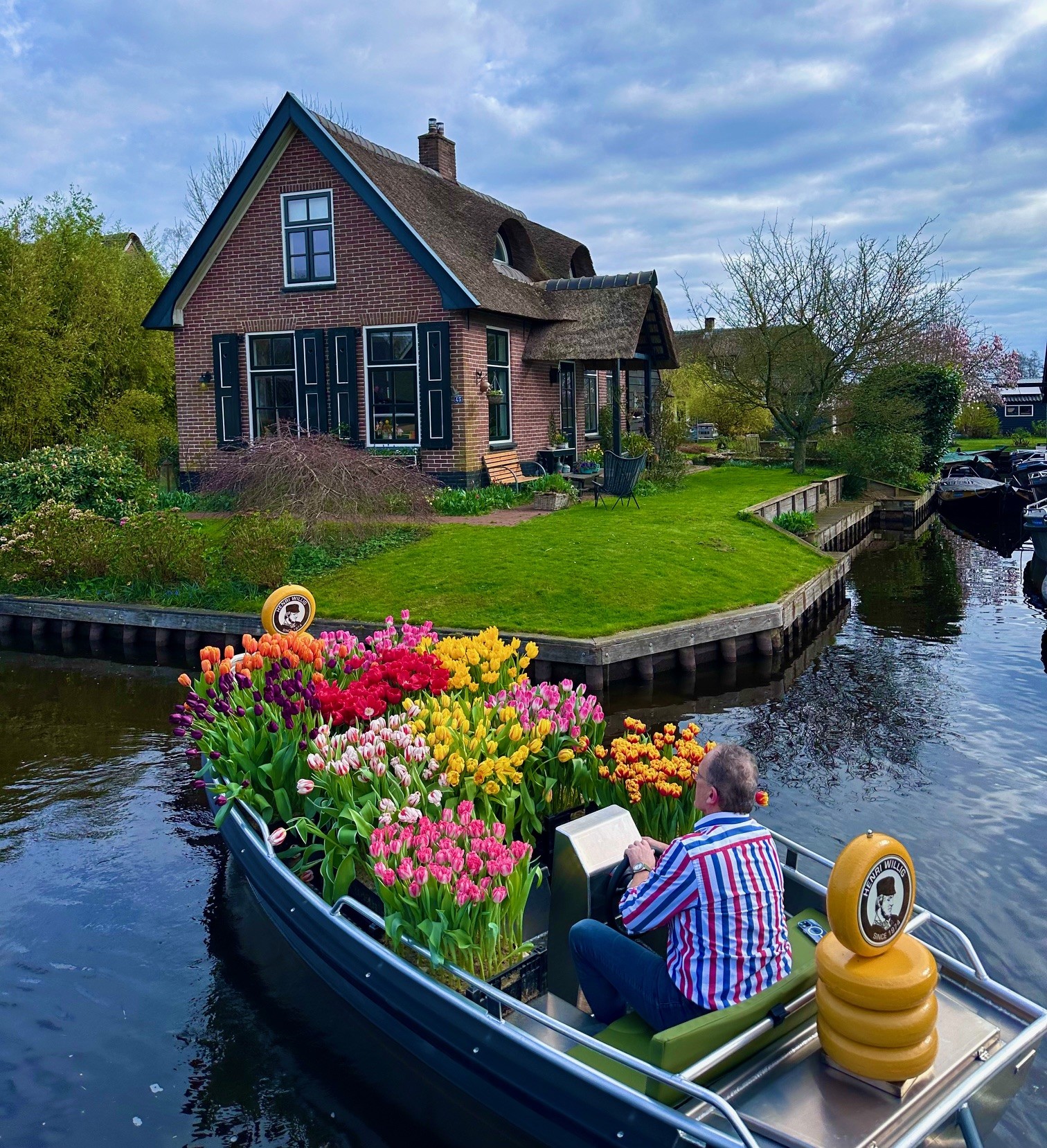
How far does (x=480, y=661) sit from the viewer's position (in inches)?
264

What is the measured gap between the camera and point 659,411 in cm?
2759

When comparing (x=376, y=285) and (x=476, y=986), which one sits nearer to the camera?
(x=476, y=986)

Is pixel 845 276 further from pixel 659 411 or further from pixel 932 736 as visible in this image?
pixel 932 736

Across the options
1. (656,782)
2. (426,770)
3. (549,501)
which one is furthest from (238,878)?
(549,501)

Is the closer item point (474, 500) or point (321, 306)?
point (474, 500)

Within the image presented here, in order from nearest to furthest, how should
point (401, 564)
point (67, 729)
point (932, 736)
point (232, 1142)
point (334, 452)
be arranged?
point (232, 1142)
point (932, 736)
point (67, 729)
point (401, 564)
point (334, 452)

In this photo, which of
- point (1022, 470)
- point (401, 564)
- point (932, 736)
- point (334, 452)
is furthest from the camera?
point (1022, 470)

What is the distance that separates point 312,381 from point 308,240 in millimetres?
2821

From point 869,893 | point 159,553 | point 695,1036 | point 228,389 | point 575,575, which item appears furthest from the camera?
point 228,389

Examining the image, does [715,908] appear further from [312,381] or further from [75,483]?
[312,381]

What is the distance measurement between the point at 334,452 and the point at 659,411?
1341 centimetres

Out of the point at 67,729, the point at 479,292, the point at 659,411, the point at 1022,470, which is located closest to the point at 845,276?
the point at 659,411

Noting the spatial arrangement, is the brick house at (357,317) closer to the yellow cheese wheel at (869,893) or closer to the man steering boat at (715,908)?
the man steering boat at (715,908)

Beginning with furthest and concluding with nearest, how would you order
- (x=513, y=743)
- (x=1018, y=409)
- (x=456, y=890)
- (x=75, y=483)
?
(x=1018, y=409) < (x=75, y=483) < (x=513, y=743) < (x=456, y=890)
